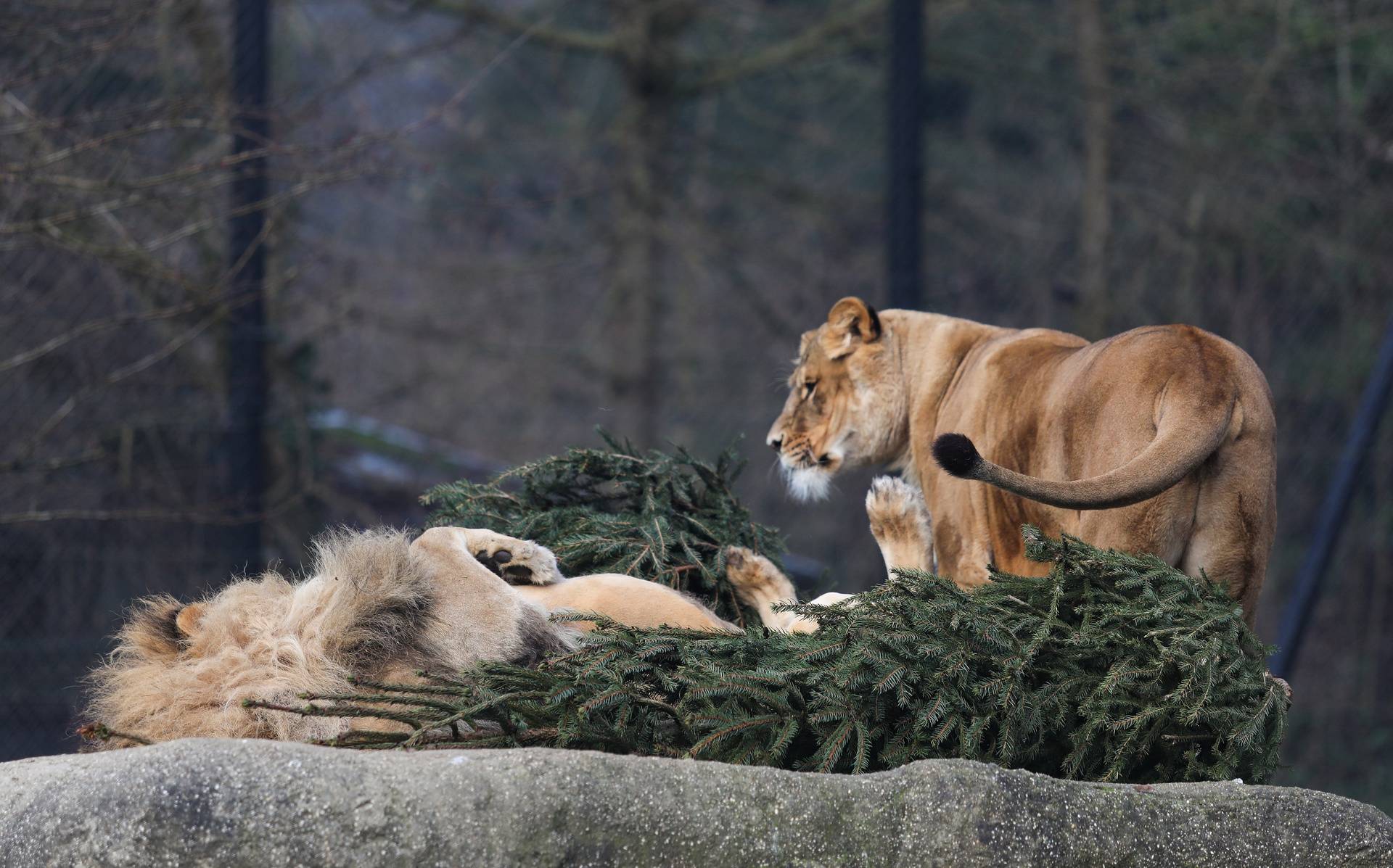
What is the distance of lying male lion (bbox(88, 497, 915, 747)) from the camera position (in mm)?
2768

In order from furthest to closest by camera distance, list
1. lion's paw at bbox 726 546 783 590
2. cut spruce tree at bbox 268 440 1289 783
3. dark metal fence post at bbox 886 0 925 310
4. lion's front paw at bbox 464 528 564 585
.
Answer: dark metal fence post at bbox 886 0 925 310 → lion's paw at bbox 726 546 783 590 → lion's front paw at bbox 464 528 564 585 → cut spruce tree at bbox 268 440 1289 783

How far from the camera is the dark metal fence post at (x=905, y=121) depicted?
7273 mm

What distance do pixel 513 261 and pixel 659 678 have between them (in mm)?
8030

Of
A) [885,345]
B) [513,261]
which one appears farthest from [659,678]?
[513,261]

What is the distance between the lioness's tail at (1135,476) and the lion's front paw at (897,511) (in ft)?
2.46

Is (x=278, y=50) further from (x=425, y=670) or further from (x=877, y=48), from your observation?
(x=425, y=670)

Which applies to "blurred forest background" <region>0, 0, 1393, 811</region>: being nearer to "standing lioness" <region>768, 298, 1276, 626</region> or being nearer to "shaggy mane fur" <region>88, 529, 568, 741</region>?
"standing lioness" <region>768, 298, 1276, 626</region>

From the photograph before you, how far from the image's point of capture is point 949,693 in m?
2.64

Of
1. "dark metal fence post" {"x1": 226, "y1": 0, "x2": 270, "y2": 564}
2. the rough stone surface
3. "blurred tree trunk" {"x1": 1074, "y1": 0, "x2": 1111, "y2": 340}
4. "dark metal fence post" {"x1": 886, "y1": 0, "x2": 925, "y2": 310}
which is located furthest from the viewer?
"blurred tree trunk" {"x1": 1074, "y1": 0, "x2": 1111, "y2": 340}

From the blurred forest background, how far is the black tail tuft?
193 centimetres

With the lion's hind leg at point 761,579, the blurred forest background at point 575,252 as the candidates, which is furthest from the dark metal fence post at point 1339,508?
the lion's hind leg at point 761,579

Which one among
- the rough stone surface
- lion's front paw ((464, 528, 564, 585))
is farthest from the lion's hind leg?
the rough stone surface

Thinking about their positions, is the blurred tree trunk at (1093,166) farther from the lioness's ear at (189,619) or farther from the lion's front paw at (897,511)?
the lioness's ear at (189,619)

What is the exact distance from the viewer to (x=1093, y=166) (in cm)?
899
